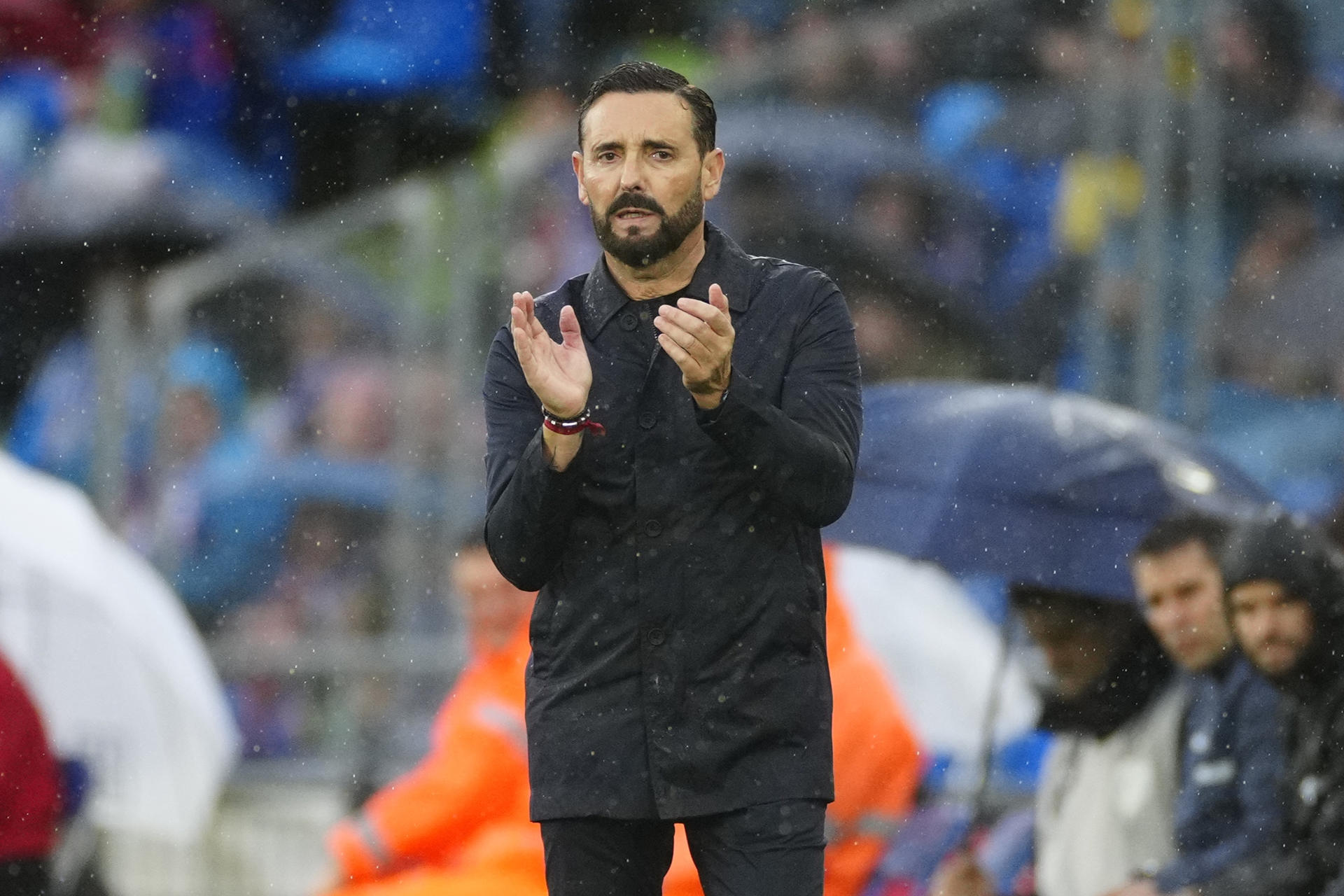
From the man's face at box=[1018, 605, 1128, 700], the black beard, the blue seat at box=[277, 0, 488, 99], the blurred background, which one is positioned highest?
the blue seat at box=[277, 0, 488, 99]

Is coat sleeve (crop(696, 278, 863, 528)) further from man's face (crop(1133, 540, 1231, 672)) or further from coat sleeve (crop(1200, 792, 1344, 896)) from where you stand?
man's face (crop(1133, 540, 1231, 672))

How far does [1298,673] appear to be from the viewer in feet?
14.8

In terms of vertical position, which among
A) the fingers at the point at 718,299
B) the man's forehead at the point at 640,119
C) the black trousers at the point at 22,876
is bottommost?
the black trousers at the point at 22,876

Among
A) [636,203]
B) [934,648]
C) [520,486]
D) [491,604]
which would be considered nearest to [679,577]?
[520,486]

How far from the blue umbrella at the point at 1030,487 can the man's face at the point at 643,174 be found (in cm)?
254

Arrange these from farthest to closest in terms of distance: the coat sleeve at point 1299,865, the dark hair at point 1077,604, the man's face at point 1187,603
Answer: the dark hair at point 1077,604 < the man's face at point 1187,603 < the coat sleeve at point 1299,865

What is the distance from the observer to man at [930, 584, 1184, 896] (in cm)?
476

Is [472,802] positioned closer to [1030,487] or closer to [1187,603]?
[1030,487]

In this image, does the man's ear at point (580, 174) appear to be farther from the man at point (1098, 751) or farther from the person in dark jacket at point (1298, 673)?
the man at point (1098, 751)

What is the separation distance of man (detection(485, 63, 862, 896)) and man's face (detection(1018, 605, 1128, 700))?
238 centimetres

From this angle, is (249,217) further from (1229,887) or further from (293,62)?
(1229,887)

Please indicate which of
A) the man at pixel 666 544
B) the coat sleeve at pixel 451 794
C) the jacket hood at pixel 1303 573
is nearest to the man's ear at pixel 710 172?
the man at pixel 666 544

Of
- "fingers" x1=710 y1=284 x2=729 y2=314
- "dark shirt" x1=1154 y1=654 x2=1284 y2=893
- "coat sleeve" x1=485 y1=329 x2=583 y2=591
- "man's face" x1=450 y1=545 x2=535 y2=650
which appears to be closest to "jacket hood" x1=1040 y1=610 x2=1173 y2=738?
"dark shirt" x1=1154 y1=654 x2=1284 y2=893

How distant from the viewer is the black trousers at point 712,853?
2.49 meters
